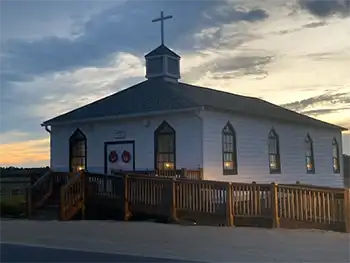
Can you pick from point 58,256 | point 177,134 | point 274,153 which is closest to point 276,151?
point 274,153

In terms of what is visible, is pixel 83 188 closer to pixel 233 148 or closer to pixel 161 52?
pixel 233 148

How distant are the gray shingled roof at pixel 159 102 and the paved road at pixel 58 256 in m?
10.0

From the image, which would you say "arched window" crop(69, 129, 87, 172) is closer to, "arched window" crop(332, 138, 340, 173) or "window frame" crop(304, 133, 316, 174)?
"window frame" crop(304, 133, 316, 174)

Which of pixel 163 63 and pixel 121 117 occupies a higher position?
pixel 163 63

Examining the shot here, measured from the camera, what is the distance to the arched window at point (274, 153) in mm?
23594

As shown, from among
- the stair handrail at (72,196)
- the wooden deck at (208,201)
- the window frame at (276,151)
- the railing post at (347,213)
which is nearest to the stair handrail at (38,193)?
the wooden deck at (208,201)

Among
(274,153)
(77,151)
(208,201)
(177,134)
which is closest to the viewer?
(208,201)

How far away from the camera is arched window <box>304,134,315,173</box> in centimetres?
2662

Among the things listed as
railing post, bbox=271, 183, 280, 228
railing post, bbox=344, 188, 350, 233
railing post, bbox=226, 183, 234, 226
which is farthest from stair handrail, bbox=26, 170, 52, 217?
railing post, bbox=344, 188, 350, 233

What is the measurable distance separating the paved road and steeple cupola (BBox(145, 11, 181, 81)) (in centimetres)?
1509

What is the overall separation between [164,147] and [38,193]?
4.96m

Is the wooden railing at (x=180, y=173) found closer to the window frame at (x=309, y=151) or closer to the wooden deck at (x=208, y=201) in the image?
the wooden deck at (x=208, y=201)

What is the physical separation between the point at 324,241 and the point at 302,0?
972cm

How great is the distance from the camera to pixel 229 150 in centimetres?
2070
